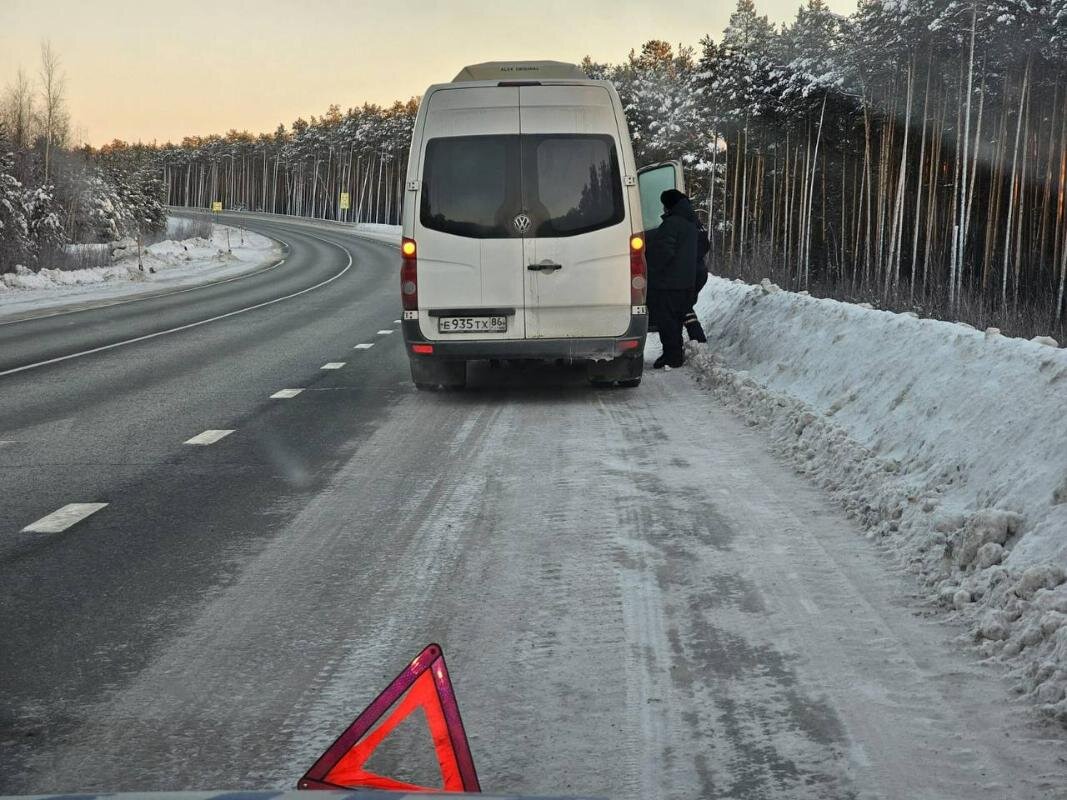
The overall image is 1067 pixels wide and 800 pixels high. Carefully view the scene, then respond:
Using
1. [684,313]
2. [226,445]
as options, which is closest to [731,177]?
[684,313]

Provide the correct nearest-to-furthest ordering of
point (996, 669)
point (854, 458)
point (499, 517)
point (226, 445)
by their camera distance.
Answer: point (996, 669) → point (499, 517) → point (854, 458) → point (226, 445)

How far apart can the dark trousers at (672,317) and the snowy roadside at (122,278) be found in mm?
14932

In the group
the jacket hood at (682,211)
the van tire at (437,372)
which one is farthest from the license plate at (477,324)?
the jacket hood at (682,211)

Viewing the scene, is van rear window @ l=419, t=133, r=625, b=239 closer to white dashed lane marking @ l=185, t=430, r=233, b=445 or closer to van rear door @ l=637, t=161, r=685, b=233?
white dashed lane marking @ l=185, t=430, r=233, b=445

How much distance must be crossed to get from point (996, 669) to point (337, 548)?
298cm

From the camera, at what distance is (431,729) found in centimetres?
209

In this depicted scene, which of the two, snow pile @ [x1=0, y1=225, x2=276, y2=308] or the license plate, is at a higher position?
the license plate

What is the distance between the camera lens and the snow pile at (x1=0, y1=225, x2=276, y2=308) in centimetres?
3109

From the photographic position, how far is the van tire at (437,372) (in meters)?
11.1

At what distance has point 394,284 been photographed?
3616cm

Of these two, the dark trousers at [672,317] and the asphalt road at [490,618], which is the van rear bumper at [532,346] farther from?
the dark trousers at [672,317]

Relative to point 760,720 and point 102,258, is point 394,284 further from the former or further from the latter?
point 760,720

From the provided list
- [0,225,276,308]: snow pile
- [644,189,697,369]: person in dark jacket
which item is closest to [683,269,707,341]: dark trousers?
[644,189,697,369]: person in dark jacket

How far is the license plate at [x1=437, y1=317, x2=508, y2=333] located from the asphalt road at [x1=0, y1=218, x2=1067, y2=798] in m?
1.25
